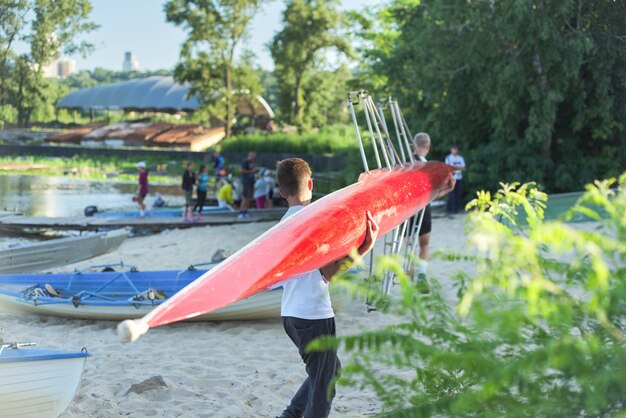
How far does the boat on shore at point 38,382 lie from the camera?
457cm

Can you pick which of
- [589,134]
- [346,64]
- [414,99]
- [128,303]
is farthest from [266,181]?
[346,64]

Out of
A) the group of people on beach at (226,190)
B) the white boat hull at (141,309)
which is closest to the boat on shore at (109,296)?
the white boat hull at (141,309)

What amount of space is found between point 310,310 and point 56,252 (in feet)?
30.8

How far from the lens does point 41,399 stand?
4.73 meters

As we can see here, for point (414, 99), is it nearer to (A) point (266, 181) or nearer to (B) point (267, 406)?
(A) point (266, 181)

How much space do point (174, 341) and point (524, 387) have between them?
5934mm

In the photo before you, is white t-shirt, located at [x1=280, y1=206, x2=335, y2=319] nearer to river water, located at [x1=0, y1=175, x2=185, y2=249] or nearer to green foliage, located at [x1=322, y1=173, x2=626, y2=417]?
green foliage, located at [x1=322, y1=173, x2=626, y2=417]

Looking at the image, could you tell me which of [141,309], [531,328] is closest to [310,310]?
[531,328]

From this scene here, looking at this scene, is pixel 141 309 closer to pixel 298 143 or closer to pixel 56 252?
pixel 56 252

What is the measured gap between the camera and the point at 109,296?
871 centimetres

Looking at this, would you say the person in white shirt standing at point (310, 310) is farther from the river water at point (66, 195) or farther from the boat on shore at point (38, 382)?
the river water at point (66, 195)

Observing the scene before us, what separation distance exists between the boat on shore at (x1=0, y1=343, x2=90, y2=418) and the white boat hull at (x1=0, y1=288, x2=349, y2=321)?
2938mm

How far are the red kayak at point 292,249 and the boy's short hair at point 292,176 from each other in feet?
0.47

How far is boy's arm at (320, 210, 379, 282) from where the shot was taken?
369 cm
